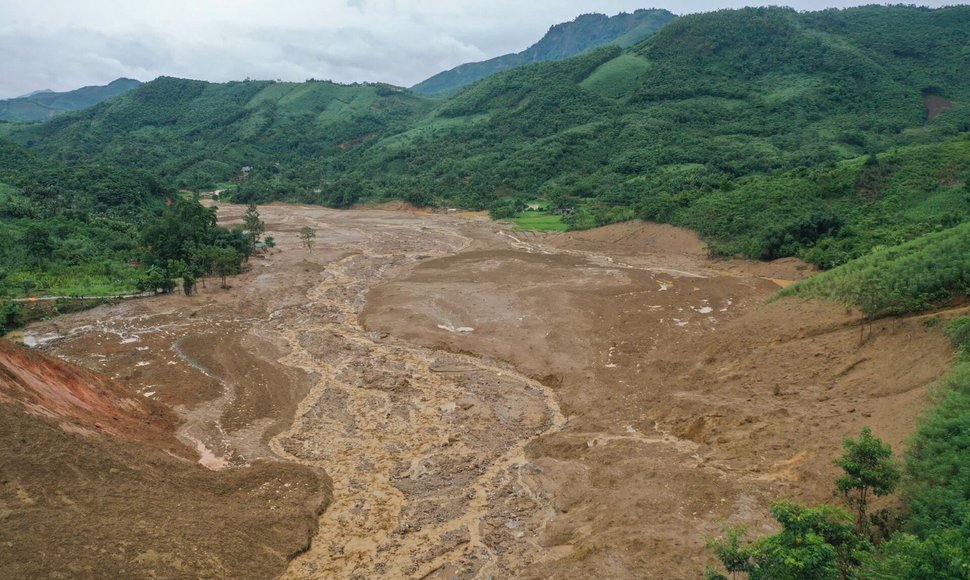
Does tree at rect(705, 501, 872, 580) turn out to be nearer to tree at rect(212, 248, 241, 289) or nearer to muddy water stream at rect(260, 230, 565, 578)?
muddy water stream at rect(260, 230, 565, 578)

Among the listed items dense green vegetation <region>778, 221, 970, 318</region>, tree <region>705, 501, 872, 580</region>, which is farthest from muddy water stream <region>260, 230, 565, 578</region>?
dense green vegetation <region>778, 221, 970, 318</region>

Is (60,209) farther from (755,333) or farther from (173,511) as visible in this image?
(755,333)

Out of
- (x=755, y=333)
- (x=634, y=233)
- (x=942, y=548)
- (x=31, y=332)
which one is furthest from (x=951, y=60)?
(x=31, y=332)

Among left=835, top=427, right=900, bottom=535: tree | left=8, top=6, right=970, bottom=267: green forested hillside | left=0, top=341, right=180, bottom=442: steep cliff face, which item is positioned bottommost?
left=0, top=341, right=180, bottom=442: steep cliff face

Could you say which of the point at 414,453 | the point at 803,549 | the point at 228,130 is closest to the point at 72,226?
the point at 414,453

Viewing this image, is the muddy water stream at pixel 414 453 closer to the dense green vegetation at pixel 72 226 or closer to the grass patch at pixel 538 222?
the dense green vegetation at pixel 72 226

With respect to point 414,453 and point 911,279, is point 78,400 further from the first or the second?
point 911,279
